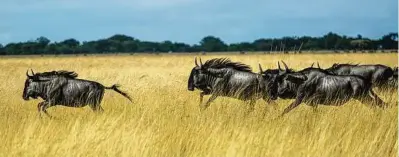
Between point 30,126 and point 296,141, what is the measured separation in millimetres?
3263

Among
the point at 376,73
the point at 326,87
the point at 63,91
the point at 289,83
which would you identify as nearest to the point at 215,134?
the point at 289,83

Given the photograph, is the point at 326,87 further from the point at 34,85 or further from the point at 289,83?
the point at 34,85

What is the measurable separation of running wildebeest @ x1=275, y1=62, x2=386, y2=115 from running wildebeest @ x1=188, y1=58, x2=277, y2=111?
0.89 m

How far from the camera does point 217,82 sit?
11102mm

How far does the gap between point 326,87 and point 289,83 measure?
1.92 ft

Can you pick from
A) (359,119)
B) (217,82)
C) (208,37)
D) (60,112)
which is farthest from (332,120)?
(208,37)

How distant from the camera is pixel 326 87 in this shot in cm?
965

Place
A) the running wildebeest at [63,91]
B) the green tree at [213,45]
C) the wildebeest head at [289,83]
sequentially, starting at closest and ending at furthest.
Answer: the wildebeest head at [289,83] → the running wildebeest at [63,91] → the green tree at [213,45]

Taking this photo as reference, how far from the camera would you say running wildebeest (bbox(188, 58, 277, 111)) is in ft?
35.2

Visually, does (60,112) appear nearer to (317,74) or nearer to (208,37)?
(317,74)

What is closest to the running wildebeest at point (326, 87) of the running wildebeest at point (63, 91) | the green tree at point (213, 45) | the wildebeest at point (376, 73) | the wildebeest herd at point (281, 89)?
the wildebeest herd at point (281, 89)

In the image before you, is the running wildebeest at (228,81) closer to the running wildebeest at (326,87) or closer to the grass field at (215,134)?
the running wildebeest at (326,87)

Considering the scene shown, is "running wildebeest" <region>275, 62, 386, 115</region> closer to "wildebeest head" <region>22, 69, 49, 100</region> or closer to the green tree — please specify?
"wildebeest head" <region>22, 69, 49, 100</region>

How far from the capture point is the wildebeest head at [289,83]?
9.72m
